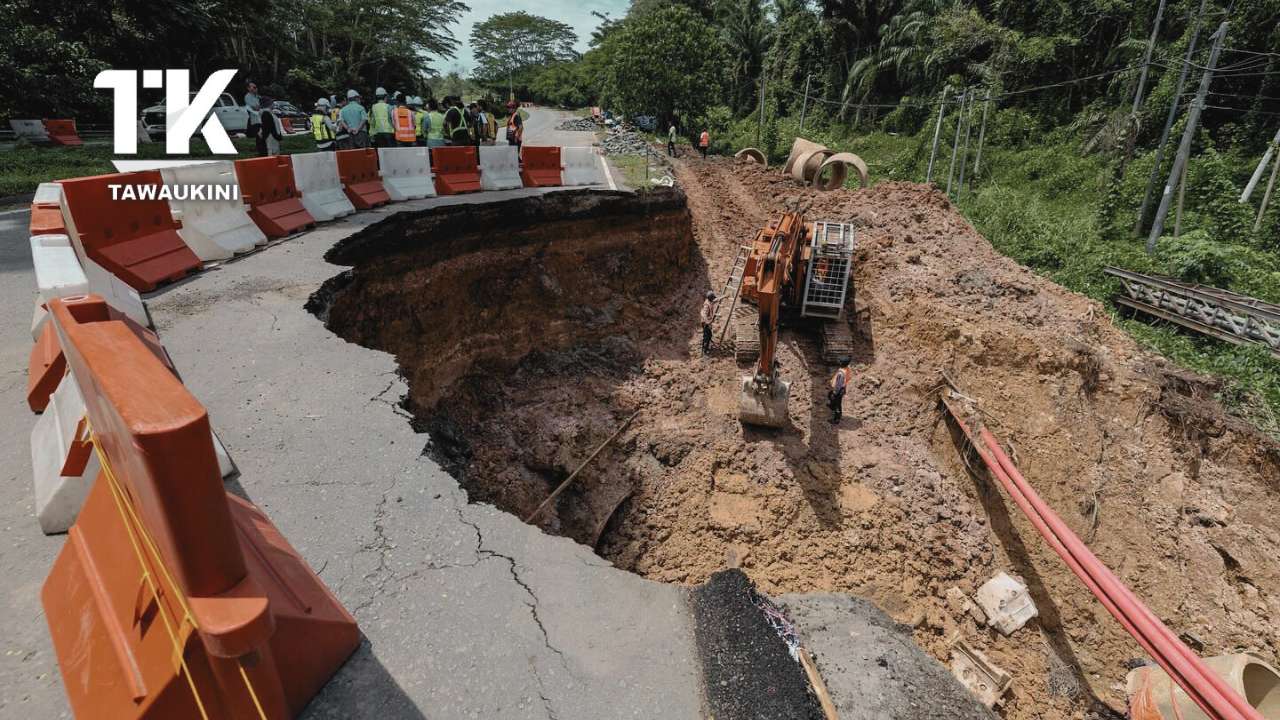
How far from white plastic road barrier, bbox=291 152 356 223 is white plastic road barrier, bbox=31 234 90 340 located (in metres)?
5.42

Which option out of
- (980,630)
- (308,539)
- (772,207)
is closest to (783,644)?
(308,539)

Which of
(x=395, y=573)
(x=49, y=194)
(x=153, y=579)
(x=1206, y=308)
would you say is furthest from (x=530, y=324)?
(x=1206, y=308)

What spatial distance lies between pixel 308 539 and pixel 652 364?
32.6 feet

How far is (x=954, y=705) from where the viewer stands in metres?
3.81

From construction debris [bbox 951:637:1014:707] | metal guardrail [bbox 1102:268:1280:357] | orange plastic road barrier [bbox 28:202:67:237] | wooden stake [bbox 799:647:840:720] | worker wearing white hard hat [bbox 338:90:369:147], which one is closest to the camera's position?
wooden stake [bbox 799:647:840:720]

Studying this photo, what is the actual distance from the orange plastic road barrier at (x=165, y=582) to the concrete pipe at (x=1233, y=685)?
27.2ft

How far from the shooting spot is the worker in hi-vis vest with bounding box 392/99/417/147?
44.0 feet

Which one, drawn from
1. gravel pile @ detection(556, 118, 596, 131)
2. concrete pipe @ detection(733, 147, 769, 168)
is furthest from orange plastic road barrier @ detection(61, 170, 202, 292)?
gravel pile @ detection(556, 118, 596, 131)

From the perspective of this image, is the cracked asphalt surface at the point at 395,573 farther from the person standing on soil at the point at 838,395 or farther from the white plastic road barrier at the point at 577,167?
the white plastic road barrier at the point at 577,167

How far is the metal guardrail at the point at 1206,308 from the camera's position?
989 cm

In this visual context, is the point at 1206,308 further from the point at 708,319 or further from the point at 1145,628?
the point at 708,319

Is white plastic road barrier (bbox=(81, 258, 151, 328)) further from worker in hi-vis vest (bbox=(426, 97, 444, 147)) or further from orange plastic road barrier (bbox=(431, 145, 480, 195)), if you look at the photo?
worker in hi-vis vest (bbox=(426, 97, 444, 147))

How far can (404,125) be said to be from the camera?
44.4 ft

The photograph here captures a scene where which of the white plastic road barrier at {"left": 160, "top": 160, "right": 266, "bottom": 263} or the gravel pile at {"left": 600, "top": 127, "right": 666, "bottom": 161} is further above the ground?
the gravel pile at {"left": 600, "top": 127, "right": 666, "bottom": 161}
